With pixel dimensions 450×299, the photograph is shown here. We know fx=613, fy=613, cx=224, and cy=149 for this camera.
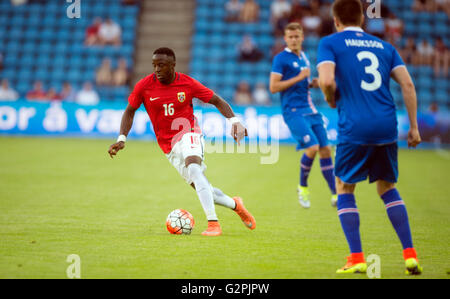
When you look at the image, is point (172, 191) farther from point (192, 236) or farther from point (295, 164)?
point (295, 164)

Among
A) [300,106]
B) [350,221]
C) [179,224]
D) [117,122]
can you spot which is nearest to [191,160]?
[179,224]

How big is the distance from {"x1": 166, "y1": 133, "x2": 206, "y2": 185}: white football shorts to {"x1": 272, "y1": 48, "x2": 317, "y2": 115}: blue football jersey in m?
2.84

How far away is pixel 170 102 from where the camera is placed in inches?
294

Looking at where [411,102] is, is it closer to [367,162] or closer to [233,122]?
[367,162]

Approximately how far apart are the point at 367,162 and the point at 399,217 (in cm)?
56

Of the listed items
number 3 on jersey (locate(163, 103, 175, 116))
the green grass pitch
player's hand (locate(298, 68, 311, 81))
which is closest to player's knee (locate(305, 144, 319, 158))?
the green grass pitch

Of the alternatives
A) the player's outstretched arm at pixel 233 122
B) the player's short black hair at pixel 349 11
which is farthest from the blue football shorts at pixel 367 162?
the player's outstretched arm at pixel 233 122

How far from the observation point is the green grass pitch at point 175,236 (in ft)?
18.1

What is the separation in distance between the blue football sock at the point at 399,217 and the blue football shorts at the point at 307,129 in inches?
171

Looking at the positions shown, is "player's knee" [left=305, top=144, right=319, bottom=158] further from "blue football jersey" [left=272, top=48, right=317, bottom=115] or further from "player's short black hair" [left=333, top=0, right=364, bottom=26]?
"player's short black hair" [left=333, top=0, right=364, bottom=26]

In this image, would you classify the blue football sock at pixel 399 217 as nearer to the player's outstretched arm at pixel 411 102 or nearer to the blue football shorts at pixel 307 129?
the player's outstretched arm at pixel 411 102

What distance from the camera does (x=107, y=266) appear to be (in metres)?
5.41
